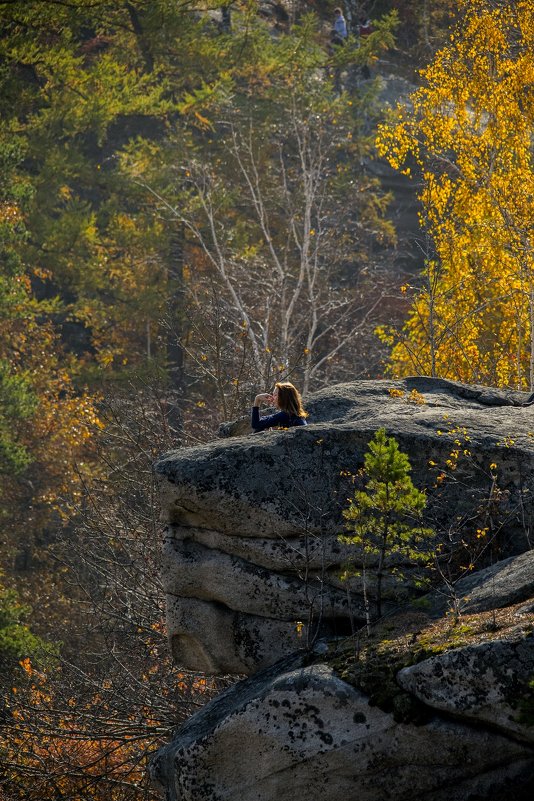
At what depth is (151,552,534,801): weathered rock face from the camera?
27.9 feet

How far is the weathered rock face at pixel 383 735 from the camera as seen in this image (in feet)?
27.9

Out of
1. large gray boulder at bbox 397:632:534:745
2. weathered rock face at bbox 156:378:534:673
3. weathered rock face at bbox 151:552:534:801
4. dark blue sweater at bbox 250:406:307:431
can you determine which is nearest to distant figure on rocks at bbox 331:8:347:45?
dark blue sweater at bbox 250:406:307:431

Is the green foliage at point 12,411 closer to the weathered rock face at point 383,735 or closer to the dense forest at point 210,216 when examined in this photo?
the dense forest at point 210,216

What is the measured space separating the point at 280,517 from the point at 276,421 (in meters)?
1.28

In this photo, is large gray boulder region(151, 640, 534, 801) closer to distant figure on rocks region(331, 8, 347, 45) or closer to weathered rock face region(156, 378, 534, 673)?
weathered rock face region(156, 378, 534, 673)

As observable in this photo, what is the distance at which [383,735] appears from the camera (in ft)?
29.5

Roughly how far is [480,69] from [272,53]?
12.6 meters

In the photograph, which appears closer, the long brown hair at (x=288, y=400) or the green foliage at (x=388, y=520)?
the green foliage at (x=388, y=520)

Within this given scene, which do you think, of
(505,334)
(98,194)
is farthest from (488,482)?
(98,194)

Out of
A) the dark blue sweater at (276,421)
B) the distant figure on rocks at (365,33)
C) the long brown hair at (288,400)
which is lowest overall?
the dark blue sweater at (276,421)

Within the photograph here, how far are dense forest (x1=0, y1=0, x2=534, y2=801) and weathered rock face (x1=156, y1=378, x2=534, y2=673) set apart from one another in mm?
12190

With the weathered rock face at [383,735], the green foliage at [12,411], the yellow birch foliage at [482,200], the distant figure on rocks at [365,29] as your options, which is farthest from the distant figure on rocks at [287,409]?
the distant figure on rocks at [365,29]

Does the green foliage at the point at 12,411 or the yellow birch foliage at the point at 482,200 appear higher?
the yellow birch foliage at the point at 482,200

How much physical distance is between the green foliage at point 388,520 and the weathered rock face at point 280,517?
0.82 feet
